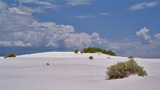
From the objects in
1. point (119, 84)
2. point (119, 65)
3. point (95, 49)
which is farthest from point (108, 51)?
point (119, 84)

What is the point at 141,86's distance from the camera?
25.9ft

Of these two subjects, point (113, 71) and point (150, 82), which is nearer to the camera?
point (150, 82)

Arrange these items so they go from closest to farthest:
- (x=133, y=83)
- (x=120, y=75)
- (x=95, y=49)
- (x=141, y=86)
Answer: (x=141, y=86)
(x=133, y=83)
(x=120, y=75)
(x=95, y=49)

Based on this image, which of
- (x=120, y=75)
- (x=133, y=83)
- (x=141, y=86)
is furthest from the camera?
(x=120, y=75)

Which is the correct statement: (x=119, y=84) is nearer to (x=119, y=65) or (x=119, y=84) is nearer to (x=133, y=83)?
(x=133, y=83)

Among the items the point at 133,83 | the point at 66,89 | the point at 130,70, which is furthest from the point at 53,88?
the point at 130,70

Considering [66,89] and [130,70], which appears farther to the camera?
[130,70]

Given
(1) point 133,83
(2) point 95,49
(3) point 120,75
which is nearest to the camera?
(1) point 133,83

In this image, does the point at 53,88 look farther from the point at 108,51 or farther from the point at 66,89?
the point at 108,51

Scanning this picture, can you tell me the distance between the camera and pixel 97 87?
819 cm

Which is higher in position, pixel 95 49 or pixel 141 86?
pixel 95 49

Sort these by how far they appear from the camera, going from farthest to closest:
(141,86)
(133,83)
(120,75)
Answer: (120,75) → (133,83) → (141,86)

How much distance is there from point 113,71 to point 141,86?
330 cm

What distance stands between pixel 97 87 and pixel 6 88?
3836 mm
